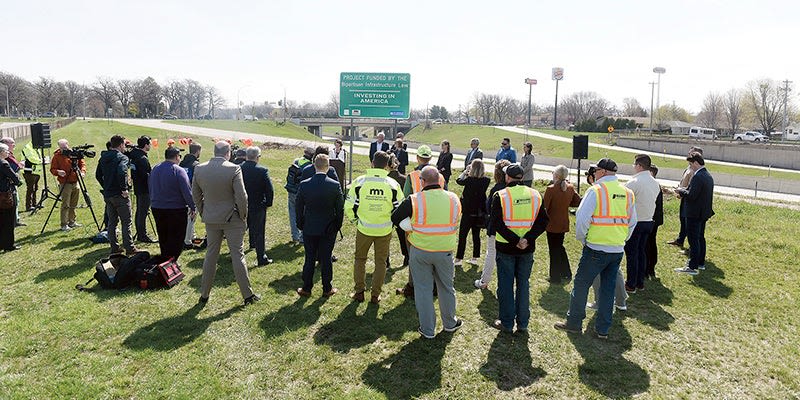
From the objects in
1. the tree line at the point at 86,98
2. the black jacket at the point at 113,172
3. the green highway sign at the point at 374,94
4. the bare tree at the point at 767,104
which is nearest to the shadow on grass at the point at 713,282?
the black jacket at the point at 113,172

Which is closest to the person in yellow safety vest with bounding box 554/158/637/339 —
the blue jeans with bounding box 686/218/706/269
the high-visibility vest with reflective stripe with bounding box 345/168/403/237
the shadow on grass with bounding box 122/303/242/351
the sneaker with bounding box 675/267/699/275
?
the high-visibility vest with reflective stripe with bounding box 345/168/403/237

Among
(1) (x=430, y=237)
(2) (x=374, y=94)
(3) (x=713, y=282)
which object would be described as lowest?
(3) (x=713, y=282)

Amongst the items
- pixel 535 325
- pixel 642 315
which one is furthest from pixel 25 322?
pixel 642 315

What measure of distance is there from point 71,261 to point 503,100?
439 feet

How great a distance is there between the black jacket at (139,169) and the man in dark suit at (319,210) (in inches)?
149

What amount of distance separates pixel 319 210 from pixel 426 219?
1699 mm

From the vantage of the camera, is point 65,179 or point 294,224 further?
point 65,179

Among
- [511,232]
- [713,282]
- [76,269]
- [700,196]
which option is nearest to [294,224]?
[76,269]

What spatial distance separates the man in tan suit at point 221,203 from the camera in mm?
5875

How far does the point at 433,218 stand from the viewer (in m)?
5.08

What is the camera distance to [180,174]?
272 inches

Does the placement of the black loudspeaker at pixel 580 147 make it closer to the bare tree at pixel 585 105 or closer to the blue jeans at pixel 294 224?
the blue jeans at pixel 294 224

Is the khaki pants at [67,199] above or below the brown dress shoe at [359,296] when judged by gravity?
above

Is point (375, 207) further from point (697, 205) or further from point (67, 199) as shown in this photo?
point (67, 199)
